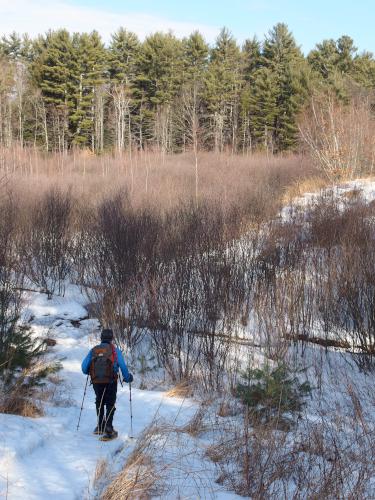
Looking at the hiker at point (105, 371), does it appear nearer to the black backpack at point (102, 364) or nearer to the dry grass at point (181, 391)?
the black backpack at point (102, 364)

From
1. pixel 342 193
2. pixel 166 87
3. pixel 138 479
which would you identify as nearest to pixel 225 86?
pixel 166 87

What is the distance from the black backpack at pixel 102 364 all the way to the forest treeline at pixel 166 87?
2965 cm

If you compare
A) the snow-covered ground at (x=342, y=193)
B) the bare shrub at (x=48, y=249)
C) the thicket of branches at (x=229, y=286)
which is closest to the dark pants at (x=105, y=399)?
the thicket of branches at (x=229, y=286)

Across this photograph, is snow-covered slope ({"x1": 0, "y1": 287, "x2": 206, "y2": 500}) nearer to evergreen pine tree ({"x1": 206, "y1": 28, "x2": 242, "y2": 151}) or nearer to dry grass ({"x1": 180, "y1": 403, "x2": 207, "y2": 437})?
dry grass ({"x1": 180, "y1": 403, "x2": 207, "y2": 437})

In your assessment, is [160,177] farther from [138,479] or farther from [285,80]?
[138,479]

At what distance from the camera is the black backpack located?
486 centimetres

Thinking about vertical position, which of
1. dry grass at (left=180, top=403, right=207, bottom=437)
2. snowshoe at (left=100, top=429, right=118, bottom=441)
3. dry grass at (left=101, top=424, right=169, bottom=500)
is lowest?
dry grass at (left=180, top=403, right=207, bottom=437)

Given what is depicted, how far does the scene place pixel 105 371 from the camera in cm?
486

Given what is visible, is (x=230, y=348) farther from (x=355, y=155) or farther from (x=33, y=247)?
(x=355, y=155)

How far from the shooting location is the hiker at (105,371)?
4867 millimetres

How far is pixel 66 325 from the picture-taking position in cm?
1052

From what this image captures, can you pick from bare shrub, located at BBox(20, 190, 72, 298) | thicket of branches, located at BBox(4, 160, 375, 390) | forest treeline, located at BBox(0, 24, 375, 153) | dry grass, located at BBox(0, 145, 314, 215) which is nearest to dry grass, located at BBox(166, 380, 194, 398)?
thicket of branches, located at BBox(4, 160, 375, 390)

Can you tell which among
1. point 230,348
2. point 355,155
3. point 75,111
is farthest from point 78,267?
point 75,111

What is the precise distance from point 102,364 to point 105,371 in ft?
0.24
